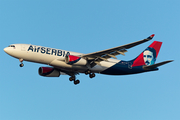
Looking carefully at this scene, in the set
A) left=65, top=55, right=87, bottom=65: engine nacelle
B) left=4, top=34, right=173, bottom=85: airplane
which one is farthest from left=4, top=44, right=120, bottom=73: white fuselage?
left=65, top=55, right=87, bottom=65: engine nacelle

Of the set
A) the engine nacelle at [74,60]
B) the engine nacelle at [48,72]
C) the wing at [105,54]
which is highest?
the wing at [105,54]

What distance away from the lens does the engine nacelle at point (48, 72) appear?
149 feet

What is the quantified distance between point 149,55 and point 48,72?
1686 cm

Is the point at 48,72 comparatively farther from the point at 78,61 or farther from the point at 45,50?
the point at 78,61

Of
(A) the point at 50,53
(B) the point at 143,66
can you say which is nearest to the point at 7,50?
(A) the point at 50,53

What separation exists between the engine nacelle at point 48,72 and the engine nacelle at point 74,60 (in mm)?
6523

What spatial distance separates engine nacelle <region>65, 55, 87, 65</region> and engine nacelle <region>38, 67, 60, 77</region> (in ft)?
21.4

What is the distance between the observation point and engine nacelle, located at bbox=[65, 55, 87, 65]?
130 ft

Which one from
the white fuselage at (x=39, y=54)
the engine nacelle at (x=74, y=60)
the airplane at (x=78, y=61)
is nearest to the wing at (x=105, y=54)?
the airplane at (x=78, y=61)

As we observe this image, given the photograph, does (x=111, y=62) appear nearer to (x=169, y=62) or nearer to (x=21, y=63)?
(x=169, y=62)

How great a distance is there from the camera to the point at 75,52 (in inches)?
1678

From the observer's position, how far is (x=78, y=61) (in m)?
40.4

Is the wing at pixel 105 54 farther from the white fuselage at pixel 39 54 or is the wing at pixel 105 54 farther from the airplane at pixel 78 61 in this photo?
the white fuselage at pixel 39 54

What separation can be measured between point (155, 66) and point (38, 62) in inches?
686
